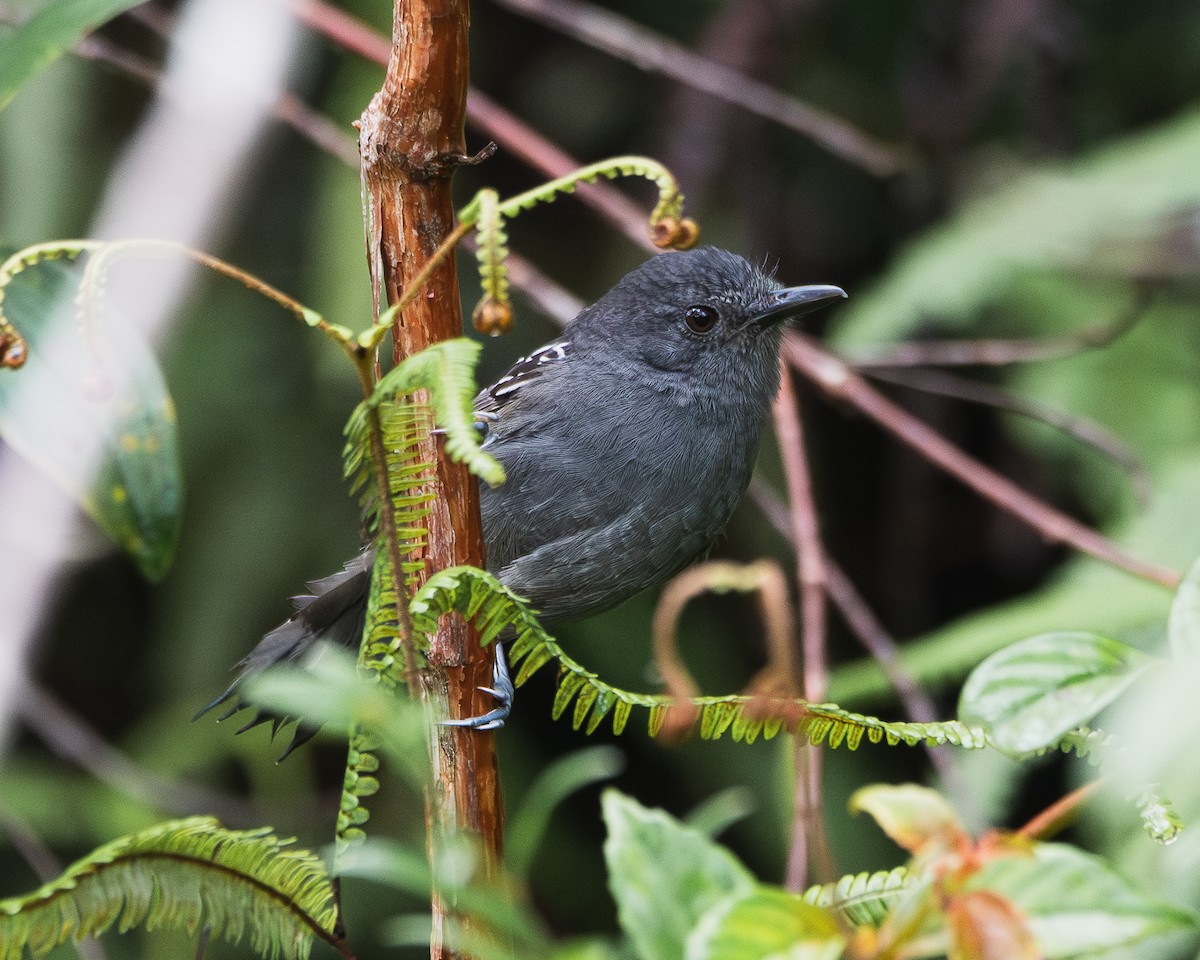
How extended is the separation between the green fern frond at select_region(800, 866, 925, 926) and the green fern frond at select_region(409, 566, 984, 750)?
0.48 feet

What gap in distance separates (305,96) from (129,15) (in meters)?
0.70

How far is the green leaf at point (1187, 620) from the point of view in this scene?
104 centimetres

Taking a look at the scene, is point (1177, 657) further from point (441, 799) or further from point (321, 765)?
point (321, 765)

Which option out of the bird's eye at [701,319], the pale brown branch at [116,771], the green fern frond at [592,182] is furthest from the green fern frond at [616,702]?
the pale brown branch at [116,771]

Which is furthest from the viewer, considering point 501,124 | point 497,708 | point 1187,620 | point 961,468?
point 501,124

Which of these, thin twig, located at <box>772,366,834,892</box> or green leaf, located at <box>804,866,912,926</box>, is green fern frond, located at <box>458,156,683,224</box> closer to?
green leaf, located at <box>804,866,912,926</box>

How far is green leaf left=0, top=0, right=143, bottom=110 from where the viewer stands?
1.55 metres

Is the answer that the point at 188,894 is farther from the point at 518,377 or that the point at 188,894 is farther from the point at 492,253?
the point at 518,377

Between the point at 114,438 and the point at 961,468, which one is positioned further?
the point at 961,468

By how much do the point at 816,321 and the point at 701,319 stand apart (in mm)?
2301

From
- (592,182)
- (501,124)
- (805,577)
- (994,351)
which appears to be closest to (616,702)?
(592,182)

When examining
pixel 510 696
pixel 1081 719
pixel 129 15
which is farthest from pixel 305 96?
pixel 1081 719

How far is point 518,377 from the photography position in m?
3.37

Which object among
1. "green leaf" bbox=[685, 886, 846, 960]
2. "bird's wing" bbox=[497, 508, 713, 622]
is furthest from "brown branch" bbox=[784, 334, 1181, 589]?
"green leaf" bbox=[685, 886, 846, 960]
